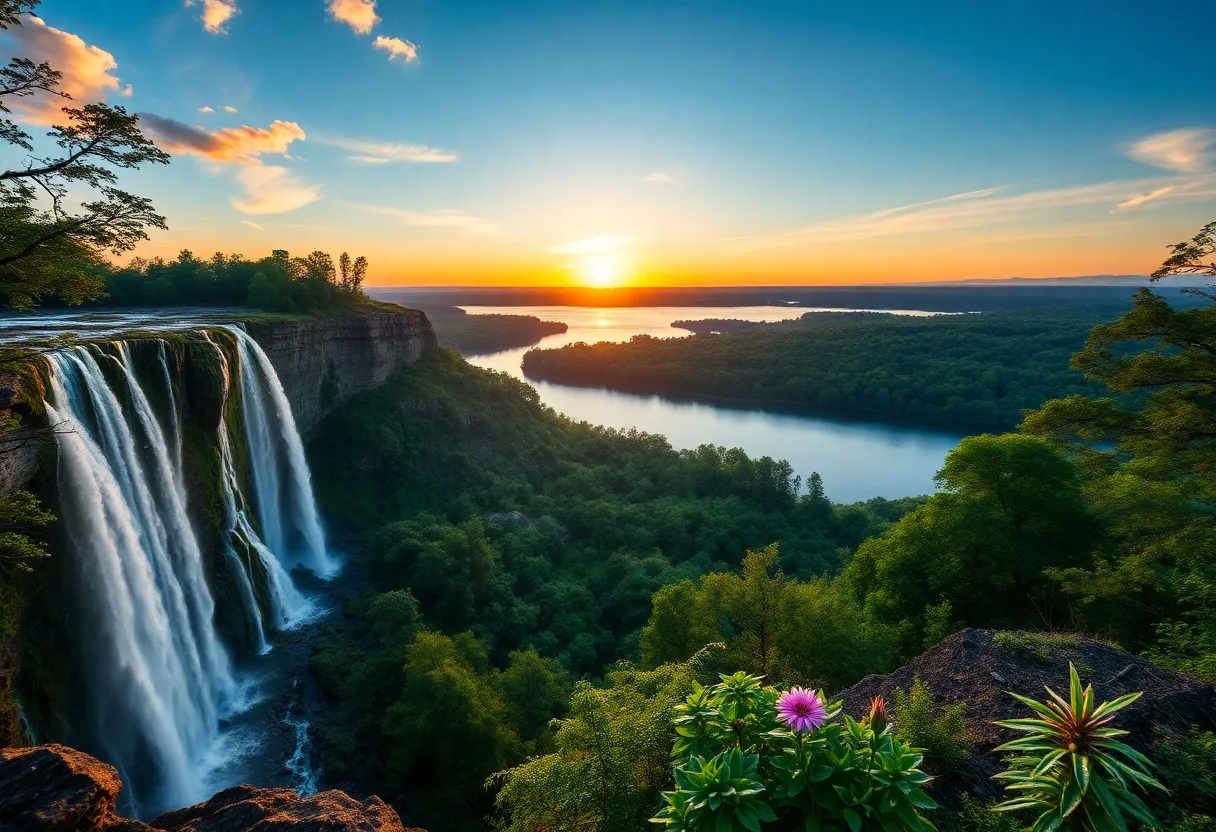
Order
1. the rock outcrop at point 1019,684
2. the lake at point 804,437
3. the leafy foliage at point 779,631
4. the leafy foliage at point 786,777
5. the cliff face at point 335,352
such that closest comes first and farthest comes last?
the leafy foliage at point 786,777 < the rock outcrop at point 1019,684 < the leafy foliage at point 779,631 < the cliff face at point 335,352 < the lake at point 804,437

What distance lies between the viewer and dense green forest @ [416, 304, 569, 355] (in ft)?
390

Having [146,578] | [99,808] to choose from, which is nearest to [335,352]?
[146,578]

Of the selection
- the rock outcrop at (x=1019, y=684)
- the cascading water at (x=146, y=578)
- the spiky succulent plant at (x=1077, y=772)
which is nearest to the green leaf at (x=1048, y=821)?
the spiky succulent plant at (x=1077, y=772)

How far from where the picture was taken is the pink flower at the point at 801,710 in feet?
14.5

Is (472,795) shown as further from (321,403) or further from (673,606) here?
(321,403)

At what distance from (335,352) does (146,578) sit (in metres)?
21.3

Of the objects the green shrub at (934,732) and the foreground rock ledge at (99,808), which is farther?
the green shrub at (934,732)

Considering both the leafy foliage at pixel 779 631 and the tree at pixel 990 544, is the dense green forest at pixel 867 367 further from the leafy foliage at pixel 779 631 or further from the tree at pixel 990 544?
the leafy foliage at pixel 779 631

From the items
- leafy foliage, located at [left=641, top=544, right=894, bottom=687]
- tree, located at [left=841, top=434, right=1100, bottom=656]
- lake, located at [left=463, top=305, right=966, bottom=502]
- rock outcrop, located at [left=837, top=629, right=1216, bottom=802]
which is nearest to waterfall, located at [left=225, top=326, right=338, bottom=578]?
leafy foliage, located at [left=641, top=544, right=894, bottom=687]

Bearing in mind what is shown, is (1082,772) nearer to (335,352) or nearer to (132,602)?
(132,602)

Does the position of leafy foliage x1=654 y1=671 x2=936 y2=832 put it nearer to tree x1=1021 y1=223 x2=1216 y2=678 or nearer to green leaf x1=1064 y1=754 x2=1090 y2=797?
green leaf x1=1064 y1=754 x2=1090 y2=797

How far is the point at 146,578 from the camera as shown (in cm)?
1531

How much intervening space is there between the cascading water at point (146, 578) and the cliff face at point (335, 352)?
23.0 ft

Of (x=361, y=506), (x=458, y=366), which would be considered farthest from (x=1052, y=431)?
(x=458, y=366)
